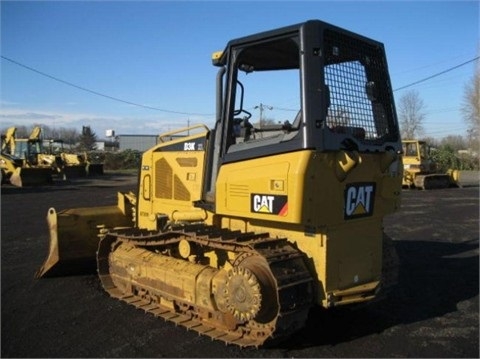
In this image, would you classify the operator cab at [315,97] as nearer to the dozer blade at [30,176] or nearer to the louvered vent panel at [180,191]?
the louvered vent panel at [180,191]

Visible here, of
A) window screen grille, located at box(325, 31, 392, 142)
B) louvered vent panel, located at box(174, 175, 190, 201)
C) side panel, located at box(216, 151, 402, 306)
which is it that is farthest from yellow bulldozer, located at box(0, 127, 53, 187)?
window screen grille, located at box(325, 31, 392, 142)

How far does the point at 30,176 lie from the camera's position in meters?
26.1

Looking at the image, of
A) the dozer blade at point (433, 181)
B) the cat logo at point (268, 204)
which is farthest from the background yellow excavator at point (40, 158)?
the cat logo at point (268, 204)

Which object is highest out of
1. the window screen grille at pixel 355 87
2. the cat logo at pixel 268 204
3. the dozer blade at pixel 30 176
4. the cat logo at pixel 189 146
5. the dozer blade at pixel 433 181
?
the window screen grille at pixel 355 87

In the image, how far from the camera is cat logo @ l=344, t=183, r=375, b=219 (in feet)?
16.0

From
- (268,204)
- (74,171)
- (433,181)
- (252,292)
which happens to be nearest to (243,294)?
(252,292)

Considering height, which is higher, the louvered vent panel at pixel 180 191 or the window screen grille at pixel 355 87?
the window screen grille at pixel 355 87

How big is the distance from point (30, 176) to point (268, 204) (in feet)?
79.2

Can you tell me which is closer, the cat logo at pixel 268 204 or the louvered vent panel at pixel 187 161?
the cat logo at pixel 268 204

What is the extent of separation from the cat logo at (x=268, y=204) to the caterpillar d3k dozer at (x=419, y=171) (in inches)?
871

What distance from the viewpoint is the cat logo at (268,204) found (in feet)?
15.1

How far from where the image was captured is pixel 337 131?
472 cm

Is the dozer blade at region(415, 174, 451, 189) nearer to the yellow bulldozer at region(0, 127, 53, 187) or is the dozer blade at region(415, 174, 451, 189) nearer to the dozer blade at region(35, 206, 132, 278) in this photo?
the yellow bulldozer at region(0, 127, 53, 187)

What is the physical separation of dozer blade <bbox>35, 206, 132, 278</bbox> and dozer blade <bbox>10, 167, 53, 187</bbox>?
790 inches
